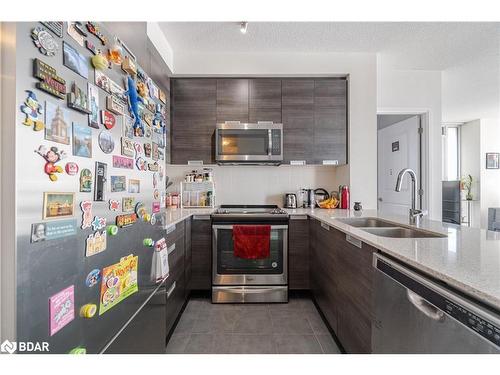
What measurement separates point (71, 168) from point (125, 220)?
0.32m

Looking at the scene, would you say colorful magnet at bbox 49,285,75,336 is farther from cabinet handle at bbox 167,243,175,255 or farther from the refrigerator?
cabinet handle at bbox 167,243,175,255

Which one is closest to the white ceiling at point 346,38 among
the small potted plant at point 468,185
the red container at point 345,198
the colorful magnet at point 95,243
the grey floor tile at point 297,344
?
the red container at point 345,198

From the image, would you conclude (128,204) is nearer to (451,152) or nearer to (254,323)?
(254,323)

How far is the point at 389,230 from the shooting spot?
1677 mm

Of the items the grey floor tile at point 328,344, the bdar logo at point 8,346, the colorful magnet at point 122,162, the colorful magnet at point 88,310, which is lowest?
the grey floor tile at point 328,344

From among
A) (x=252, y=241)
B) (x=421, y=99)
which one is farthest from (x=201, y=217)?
(x=421, y=99)

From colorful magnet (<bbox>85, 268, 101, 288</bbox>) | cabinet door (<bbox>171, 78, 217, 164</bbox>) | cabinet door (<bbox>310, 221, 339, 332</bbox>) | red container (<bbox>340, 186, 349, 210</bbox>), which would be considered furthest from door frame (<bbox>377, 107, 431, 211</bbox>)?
colorful magnet (<bbox>85, 268, 101, 288</bbox>)

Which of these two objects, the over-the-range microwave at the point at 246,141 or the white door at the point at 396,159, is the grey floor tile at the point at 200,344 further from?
the white door at the point at 396,159

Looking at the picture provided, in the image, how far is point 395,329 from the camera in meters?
1.05

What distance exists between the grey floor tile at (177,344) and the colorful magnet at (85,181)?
4.66 ft

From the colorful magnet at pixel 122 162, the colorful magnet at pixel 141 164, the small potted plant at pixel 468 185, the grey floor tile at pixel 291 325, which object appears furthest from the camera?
the small potted plant at pixel 468 185

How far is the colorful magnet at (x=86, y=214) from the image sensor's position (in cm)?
71

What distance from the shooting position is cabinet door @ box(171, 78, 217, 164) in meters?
2.73

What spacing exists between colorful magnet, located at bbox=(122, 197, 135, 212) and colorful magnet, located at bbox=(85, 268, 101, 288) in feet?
0.77
